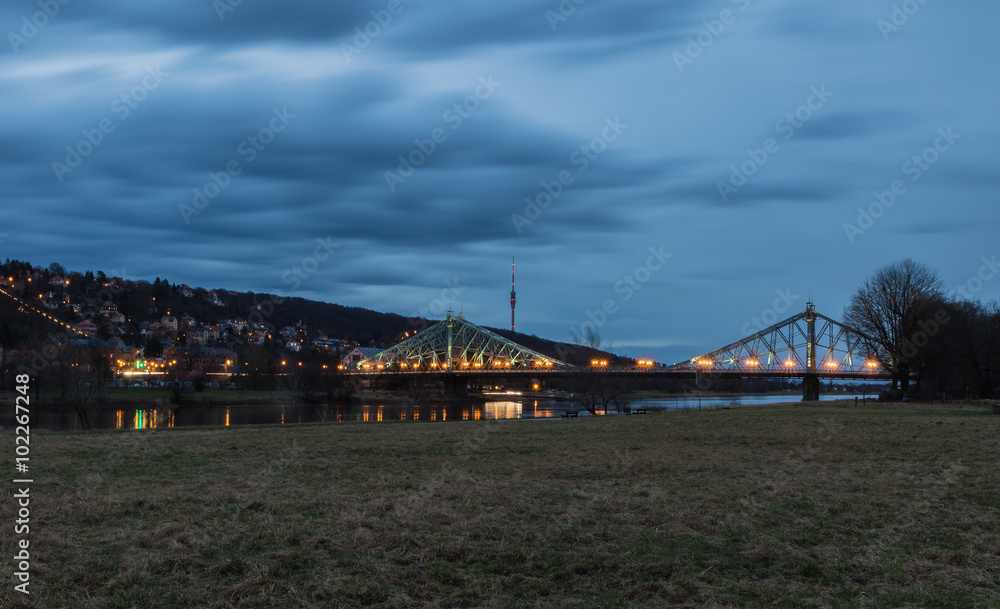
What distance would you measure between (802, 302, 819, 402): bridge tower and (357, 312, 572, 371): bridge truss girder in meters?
38.6

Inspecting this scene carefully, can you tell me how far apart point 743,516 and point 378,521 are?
14.6ft

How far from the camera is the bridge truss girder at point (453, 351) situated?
417 ft

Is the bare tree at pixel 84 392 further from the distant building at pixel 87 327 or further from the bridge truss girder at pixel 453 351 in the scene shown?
the distant building at pixel 87 327

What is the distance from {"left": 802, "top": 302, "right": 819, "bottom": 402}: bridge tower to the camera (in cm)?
8869

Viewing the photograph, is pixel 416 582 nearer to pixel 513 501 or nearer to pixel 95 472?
pixel 513 501

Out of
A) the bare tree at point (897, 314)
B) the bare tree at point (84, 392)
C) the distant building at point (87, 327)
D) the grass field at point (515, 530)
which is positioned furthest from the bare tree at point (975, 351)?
the distant building at point (87, 327)

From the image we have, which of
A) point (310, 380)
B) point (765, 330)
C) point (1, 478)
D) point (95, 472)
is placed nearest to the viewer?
point (1, 478)

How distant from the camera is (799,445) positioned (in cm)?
1869

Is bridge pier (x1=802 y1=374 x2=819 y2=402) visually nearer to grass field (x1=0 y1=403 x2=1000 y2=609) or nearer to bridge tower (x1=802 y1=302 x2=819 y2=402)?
bridge tower (x1=802 y1=302 x2=819 y2=402)

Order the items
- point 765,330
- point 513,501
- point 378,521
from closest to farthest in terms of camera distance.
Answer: point 378,521 < point 513,501 < point 765,330

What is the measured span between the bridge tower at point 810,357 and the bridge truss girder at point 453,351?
127ft

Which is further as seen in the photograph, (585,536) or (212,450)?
(212,450)

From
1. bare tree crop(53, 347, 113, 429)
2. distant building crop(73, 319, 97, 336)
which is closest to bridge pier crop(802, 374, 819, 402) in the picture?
bare tree crop(53, 347, 113, 429)

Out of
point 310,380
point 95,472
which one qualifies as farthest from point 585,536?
point 310,380
